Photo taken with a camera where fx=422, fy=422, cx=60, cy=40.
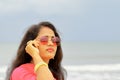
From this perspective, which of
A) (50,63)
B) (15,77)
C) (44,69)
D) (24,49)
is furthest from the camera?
(50,63)

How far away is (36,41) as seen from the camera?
128 inches

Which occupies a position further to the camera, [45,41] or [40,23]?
[40,23]

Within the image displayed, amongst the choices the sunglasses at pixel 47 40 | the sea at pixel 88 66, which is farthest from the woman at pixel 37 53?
the sea at pixel 88 66

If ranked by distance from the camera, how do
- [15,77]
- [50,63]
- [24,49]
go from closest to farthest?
[15,77], [24,49], [50,63]

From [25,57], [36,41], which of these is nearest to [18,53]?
[25,57]

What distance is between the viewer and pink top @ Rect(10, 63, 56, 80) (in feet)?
10.1

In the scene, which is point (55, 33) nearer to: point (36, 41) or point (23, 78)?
point (36, 41)

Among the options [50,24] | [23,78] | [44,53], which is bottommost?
[23,78]

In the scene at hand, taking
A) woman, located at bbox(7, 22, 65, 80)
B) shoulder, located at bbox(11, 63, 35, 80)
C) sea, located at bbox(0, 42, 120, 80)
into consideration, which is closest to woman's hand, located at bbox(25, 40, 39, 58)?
woman, located at bbox(7, 22, 65, 80)

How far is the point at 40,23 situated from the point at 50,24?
0.36ft

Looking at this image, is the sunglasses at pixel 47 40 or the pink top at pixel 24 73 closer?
the pink top at pixel 24 73

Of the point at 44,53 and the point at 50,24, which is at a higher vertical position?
the point at 50,24

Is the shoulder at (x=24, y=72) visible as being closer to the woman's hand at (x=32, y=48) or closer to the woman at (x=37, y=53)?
the woman at (x=37, y=53)

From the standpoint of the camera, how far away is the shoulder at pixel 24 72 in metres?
3.08
